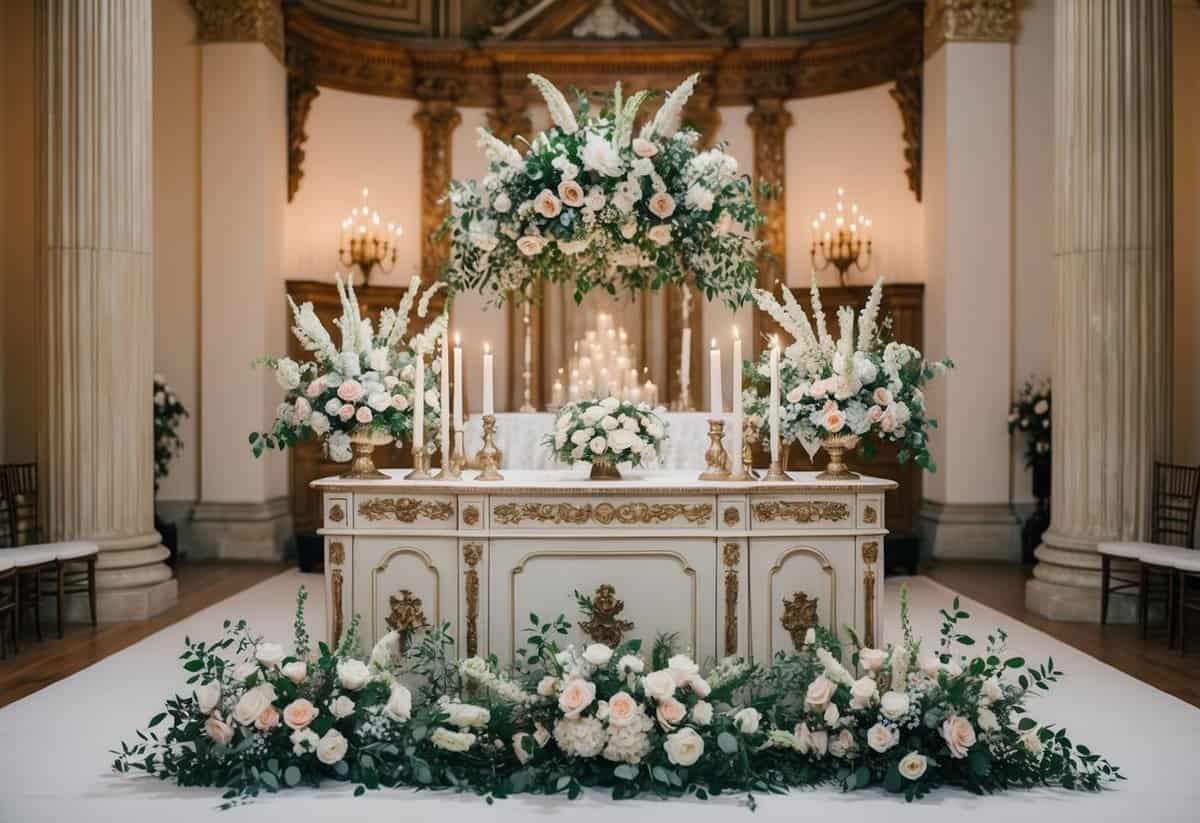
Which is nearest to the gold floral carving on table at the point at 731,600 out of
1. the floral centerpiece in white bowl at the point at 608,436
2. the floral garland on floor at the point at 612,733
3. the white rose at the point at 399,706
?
the floral garland on floor at the point at 612,733

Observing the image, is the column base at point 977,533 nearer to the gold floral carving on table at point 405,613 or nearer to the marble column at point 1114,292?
the marble column at point 1114,292

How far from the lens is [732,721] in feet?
15.6

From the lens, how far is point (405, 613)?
219 inches

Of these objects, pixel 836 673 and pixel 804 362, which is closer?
pixel 836 673

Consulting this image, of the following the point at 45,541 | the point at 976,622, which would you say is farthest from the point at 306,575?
the point at 976,622

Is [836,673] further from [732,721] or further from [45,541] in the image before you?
[45,541]

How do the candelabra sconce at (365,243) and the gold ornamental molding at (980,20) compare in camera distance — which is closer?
the gold ornamental molding at (980,20)

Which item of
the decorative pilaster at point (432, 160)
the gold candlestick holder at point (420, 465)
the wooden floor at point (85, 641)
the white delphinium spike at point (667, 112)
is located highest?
the decorative pilaster at point (432, 160)

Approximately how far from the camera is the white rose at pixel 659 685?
4652 millimetres

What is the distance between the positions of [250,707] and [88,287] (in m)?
4.77

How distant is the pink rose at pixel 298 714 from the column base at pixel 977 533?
26.8 feet

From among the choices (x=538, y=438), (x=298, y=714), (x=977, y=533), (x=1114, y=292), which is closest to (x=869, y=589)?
(x=298, y=714)

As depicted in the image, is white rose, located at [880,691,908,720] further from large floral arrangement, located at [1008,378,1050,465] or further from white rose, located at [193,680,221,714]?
large floral arrangement, located at [1008,378,1050,465]

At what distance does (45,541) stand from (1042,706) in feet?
22.2
